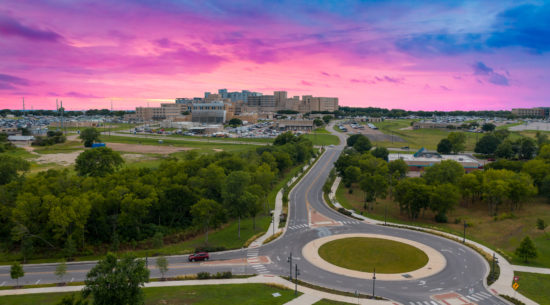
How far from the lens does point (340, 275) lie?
41188 mm

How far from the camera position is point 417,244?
50531mm

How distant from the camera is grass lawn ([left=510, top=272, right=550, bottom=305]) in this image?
35428 mm

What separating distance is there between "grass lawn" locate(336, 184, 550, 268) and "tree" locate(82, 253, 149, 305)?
1759 inches

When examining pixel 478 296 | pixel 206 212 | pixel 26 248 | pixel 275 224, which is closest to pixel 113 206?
pixel 26 248

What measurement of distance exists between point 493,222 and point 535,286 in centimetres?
2494

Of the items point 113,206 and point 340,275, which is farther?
point 113,206

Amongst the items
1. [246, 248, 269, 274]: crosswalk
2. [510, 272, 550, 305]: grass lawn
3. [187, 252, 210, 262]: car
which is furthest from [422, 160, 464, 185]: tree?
[187, 252, 210, 262]: car

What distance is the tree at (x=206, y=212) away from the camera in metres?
52.3

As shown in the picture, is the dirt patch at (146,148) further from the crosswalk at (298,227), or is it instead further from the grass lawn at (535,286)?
the grass lawn at (535,286)

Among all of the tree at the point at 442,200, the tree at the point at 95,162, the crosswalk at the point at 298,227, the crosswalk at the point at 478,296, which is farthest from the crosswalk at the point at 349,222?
the tree at the point at 95,162

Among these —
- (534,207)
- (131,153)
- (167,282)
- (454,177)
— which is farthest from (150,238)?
(131,153)

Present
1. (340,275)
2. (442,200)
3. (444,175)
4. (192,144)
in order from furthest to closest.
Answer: (192,144) → (444,175) → (442,200) → (340,275)

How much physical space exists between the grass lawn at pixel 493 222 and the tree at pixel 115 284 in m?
44.7

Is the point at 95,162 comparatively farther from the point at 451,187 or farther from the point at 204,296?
the point at 451,187
